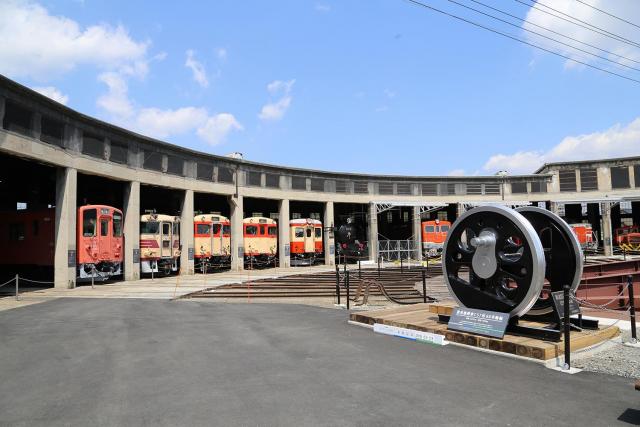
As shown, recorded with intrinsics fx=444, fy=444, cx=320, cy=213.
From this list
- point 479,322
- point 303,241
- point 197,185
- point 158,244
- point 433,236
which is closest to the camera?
point 479,322

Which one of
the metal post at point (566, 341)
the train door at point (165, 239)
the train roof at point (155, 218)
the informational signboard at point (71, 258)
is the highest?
the train roof at point (155, 218)

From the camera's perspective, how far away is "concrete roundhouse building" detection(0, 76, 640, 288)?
19.2m

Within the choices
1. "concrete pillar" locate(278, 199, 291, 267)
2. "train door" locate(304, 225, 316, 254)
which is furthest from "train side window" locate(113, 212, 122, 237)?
"train door" locate(304, 225, 316, 254)

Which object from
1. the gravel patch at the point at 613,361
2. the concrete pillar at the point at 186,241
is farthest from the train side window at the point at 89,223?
the gravel patch at the point at 613,361

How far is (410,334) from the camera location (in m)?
8.45

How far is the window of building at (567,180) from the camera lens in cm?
4072

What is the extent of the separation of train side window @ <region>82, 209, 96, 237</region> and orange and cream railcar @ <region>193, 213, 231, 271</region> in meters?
7.37

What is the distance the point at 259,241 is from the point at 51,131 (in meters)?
15.5

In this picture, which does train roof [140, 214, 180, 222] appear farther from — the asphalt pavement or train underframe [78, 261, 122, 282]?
the asphalt pavement

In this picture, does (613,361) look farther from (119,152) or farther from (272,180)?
(272,180)

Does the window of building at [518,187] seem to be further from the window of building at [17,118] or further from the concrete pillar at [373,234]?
the window of building at [17,118]

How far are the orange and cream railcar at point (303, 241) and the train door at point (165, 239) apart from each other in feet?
34.6

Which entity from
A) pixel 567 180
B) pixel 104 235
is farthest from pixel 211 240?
pixel 567 180

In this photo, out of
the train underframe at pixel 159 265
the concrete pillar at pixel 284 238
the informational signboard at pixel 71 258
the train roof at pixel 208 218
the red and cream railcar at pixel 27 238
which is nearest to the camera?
the informational signboard at pixel 71 258
